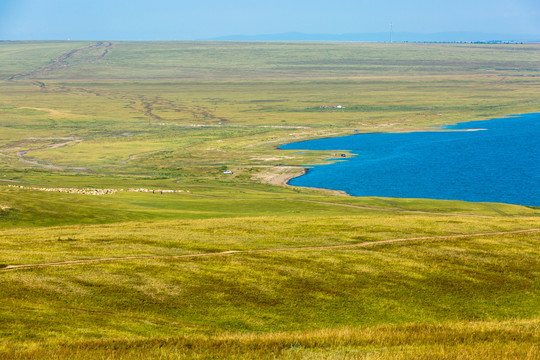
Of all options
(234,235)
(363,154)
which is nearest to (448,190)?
(363,154)

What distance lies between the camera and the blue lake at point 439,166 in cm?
11394

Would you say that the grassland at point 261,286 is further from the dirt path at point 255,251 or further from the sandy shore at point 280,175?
the sandy shore at point 280,175

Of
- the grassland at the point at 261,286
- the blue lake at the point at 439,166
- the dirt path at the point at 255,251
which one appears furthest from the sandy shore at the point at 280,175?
the dirt path at the point at 255,251

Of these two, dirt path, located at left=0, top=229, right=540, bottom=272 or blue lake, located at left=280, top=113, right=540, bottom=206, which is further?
blue lake, located at left=280, top=113, right=540, bottom=206

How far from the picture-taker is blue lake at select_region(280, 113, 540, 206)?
11394 centimetres

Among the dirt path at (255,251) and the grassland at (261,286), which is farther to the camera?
the dirt path at (255,251)

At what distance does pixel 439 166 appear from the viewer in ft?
453

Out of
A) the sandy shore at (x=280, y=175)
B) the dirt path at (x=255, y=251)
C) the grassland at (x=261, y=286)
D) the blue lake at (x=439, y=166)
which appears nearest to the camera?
the grassland at (x=261, y=286)

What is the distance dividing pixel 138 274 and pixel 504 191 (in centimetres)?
9676

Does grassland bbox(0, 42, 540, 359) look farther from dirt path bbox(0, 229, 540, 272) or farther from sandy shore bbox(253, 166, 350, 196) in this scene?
sandy shore bbox(253, 166, 350, 196)

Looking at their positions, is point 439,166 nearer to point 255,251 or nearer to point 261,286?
point 255,251

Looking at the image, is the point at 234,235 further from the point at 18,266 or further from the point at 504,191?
the point at 504,191

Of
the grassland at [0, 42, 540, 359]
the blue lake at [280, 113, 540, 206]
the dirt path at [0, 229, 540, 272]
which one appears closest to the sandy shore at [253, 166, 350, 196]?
the blue lake at [280, 113, 540, 206]

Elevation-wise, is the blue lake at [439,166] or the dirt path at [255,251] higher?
the dirt path at [255,251]
